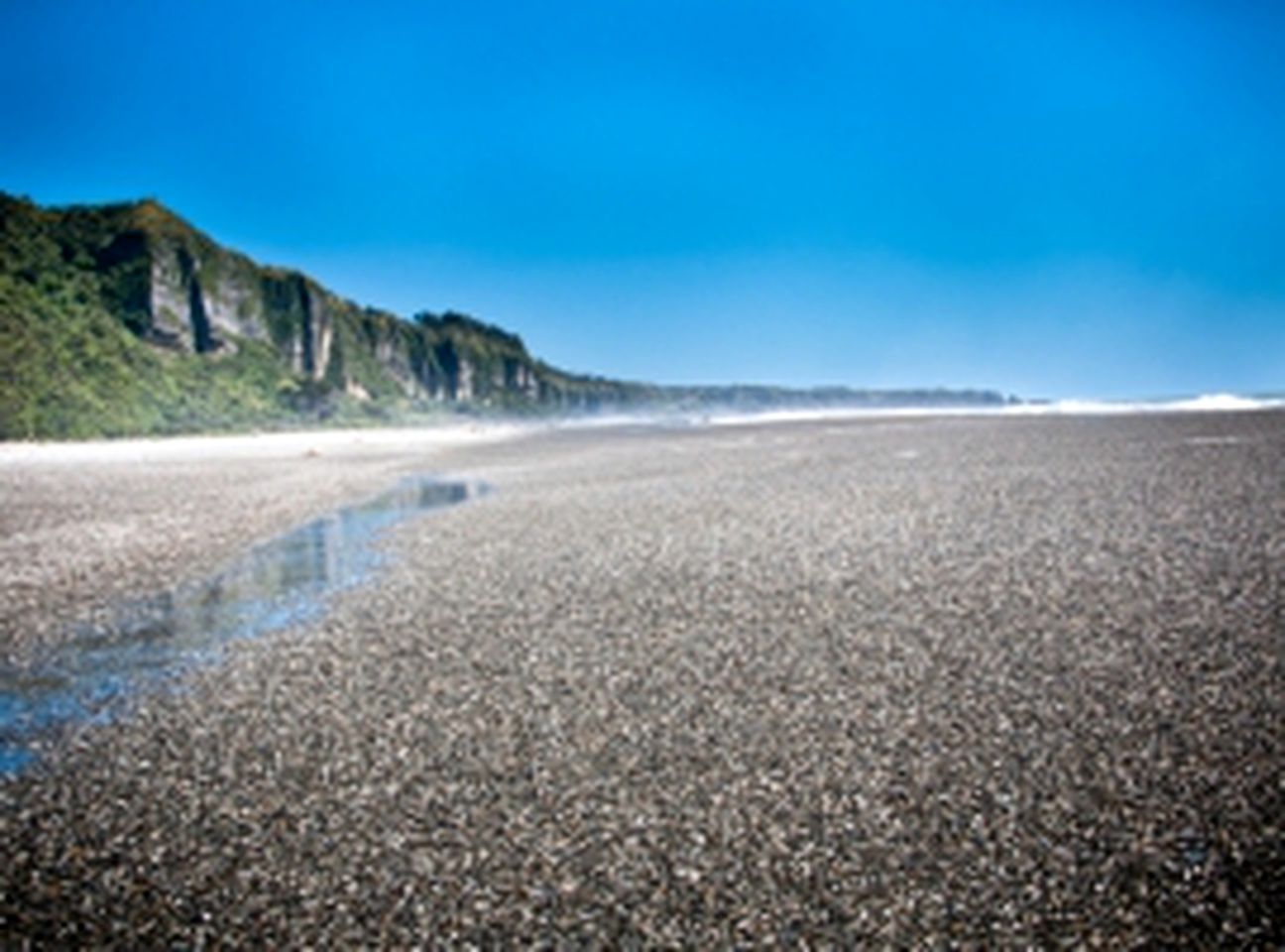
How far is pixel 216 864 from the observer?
16.1 feet

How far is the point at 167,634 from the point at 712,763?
28.2ft

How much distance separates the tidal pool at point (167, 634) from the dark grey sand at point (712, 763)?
0.65 metres

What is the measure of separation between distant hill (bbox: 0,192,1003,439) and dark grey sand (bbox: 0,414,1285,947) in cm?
6498

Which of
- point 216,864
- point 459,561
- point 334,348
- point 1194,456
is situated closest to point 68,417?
point 459,561

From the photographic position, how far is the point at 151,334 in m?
99.3

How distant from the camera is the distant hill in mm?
69625

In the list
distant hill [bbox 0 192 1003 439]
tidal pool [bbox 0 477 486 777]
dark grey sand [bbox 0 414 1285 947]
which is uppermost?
distant hill [bbox 0 192 1003 439]

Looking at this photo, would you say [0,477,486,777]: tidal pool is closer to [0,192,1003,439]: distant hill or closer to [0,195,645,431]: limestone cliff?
[0,192,1003,439]: distant hill

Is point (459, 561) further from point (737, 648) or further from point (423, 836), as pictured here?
point (423, 836)

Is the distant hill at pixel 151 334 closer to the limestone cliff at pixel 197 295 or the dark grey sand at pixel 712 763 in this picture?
the limestone cliff at pixel 197 295

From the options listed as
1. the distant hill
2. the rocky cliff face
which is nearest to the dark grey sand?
the distant hill

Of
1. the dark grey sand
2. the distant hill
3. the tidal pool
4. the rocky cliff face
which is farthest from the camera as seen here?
the rocky cliff face

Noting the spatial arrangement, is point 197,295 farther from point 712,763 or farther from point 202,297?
point 712,763

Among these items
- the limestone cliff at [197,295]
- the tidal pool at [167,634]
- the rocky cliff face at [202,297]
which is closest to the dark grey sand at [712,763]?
the tidal pool at [167,634]
